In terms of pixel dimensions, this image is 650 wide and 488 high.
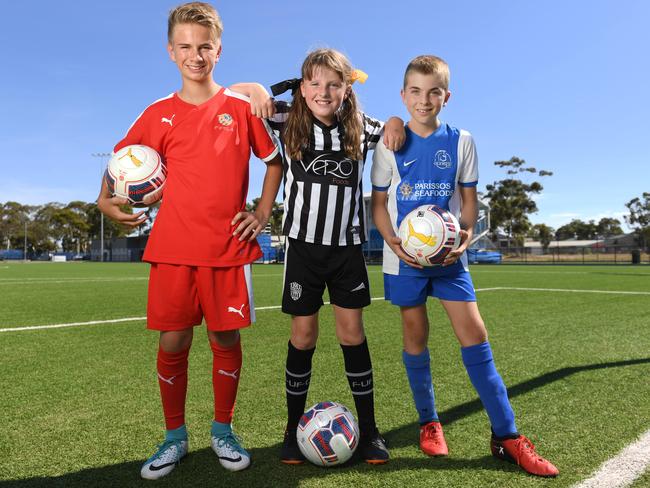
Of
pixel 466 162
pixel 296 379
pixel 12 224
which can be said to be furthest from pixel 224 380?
pixel 12 224

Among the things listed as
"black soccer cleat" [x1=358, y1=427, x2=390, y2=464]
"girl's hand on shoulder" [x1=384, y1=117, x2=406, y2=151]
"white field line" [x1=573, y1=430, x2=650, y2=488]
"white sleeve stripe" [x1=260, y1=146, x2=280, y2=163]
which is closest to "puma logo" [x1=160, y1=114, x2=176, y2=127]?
"white sleeve stripe" [x1=260, y1=146, x2=280, y2=163]

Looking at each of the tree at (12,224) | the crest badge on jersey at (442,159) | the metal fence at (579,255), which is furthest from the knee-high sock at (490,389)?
the tree at (12,224)

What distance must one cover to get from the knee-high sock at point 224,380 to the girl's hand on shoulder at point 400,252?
87 centimetres

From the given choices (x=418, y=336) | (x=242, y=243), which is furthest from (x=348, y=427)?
(x=242, y=243)

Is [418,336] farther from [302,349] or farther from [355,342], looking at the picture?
[302,349]

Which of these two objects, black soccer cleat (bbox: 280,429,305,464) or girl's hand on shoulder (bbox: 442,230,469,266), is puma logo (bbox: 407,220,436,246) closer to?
girl's hand on shoulder (bbox: 442,230,469,266)

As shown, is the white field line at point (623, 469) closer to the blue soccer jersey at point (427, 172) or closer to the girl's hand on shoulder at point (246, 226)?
the blue soccer jersey at point (427, 172)

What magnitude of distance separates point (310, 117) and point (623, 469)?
201cm

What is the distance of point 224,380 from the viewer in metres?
2.48

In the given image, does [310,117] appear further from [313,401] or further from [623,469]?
[623,469]

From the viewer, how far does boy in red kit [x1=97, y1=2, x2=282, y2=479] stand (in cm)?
234

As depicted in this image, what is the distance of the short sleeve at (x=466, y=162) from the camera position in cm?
254

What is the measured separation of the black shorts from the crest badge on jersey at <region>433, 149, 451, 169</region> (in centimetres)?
56

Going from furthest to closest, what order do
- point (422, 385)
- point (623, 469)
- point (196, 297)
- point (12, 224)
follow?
point (12, 224) → point (422, 385) → point (196, 297) → point (623, 469)
